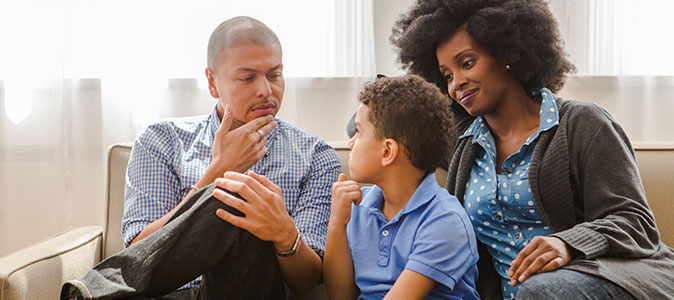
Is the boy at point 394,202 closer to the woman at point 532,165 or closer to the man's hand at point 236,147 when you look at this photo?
the woman at point 532,165

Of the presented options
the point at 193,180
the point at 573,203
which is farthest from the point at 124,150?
the point at 573,203

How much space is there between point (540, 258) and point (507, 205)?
32cm

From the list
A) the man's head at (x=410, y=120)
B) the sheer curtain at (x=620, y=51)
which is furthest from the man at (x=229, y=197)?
the sheer curtain at (x=620, y=51)

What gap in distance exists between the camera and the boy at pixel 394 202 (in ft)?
4.45

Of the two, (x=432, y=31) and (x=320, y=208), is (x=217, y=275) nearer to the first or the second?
(x=320, y=208)

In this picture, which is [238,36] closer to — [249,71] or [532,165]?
[249,71]

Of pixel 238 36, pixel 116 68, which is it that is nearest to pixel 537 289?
pixel 238 36

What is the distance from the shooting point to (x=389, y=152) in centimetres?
143

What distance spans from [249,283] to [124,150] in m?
0.76

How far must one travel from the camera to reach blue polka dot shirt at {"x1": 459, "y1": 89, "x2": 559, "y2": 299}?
1482 mm

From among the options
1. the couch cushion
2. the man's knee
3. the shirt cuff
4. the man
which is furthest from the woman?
the couch cushion

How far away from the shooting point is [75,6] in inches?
92.4

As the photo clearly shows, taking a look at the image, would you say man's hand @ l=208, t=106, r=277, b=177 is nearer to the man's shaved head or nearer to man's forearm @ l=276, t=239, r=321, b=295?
the man's shaved head

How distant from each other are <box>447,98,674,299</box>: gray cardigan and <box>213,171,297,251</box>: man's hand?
1.91ft
